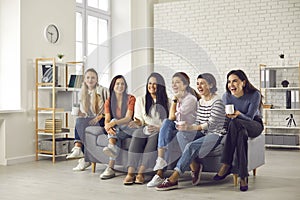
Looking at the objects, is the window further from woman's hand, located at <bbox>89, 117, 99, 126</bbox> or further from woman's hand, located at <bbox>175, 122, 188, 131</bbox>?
woman's hand, located at <bbox>175, 122, 188, 131</bbox>

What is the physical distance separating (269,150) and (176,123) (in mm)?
3388

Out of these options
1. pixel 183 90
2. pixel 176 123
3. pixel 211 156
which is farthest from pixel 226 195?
pixel 183 90

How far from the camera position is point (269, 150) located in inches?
293

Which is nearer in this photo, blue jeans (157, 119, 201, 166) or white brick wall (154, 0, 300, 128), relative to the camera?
blue jeans (157, 119, 201, 166)

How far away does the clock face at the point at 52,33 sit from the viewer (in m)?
6.50

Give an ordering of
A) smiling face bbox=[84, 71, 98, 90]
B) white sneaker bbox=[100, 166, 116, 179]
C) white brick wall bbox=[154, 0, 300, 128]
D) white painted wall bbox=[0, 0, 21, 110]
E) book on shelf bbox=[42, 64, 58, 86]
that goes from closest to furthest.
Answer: white sneaker bbox=[100, 166, 116, 179], smiling face bbox=[84, 71, 98, 90], white painted wall bbox=[0, 0, 21, 110], book on shelf bbox=[42, 64, 58, 86], white brick wall bbox=[154, 0, 300, 128]

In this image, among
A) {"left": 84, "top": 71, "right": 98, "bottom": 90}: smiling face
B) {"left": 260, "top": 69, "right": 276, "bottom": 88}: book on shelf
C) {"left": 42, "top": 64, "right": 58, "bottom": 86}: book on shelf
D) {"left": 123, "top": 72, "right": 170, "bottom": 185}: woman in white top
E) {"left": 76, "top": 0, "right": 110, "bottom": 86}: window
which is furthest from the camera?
{"left": 76, "top": 0, "right": 110, "bottom": 86}: window

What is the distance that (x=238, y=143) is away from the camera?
430 centimetres

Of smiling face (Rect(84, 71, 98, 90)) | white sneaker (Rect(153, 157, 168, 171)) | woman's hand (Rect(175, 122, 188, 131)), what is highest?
smiling face (Rect(84, 71, 98, 90))

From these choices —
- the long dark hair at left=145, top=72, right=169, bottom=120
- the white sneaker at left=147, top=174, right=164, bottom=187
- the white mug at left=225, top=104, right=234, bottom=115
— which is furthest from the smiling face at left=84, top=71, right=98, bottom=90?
the white mug at left=225, top=104, right=234, bottom=115

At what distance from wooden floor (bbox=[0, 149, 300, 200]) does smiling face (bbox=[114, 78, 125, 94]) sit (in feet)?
3.06

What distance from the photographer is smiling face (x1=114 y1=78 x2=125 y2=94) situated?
499 centimetres

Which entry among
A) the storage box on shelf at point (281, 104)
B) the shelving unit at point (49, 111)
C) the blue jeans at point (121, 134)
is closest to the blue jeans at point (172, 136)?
the blue jeans at point (121, 134)

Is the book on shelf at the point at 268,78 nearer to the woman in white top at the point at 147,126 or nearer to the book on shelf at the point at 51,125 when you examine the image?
the woman in white top at the point at 147,126
